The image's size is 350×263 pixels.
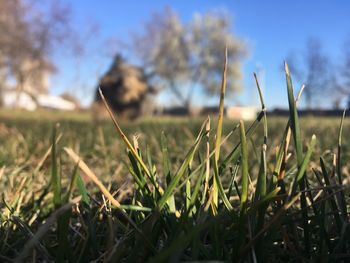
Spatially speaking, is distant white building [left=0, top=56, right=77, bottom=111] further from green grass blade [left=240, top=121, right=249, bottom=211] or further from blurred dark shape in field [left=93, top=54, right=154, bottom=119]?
green grass blade [left=240, top=121, right=249, bottom=211]

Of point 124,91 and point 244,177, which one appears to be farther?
point 124,91

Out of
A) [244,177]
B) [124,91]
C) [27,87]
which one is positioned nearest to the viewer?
[244,177]

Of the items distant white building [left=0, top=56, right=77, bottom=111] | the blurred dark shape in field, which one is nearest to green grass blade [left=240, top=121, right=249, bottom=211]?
the blurred dark shape in field

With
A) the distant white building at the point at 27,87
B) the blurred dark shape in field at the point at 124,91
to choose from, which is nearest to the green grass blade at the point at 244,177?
the blurred dark shape in field at the point at 124,91

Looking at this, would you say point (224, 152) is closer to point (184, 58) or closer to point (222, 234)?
point (222, 234)

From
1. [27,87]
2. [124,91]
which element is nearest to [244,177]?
[124,91]

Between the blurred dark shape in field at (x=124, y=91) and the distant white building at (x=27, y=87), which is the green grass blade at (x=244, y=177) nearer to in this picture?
the blurred dark shape in field at (x=124, y=91)

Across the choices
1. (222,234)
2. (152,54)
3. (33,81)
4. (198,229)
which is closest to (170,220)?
(222,234)

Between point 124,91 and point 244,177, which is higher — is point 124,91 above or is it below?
above

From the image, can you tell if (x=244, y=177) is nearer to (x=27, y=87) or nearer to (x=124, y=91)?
(x=124, y=91)
